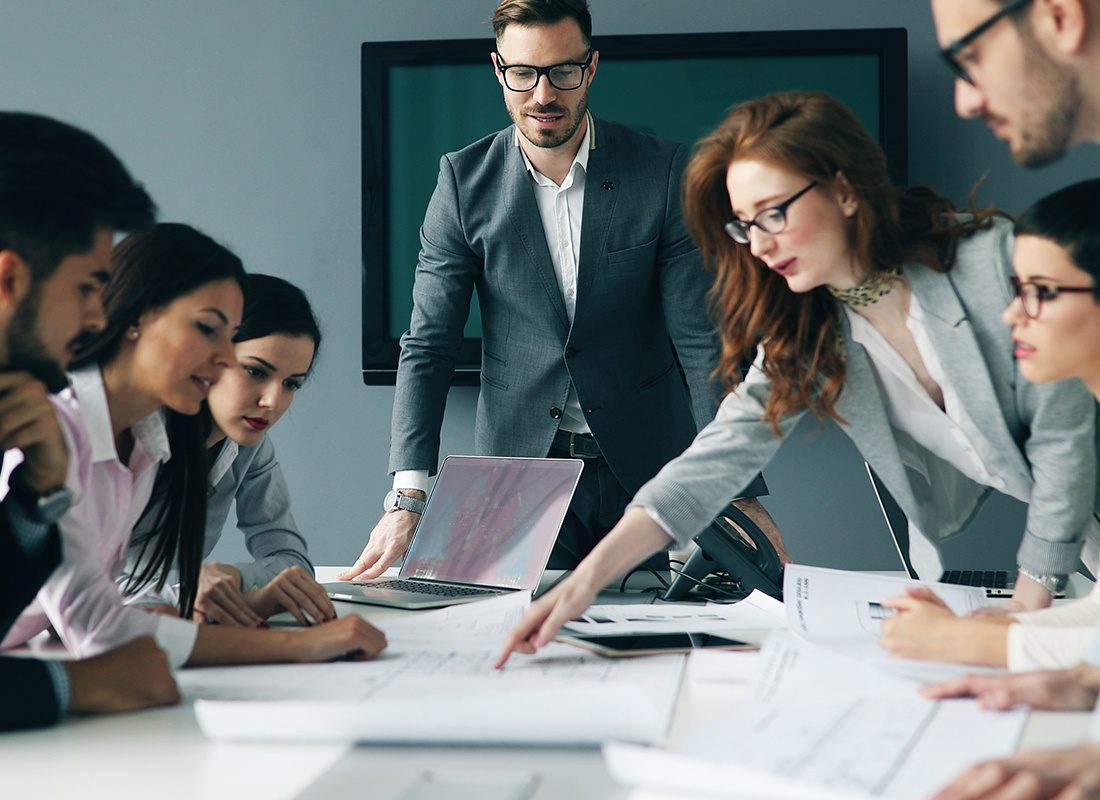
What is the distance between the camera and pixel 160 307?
1.43 meters

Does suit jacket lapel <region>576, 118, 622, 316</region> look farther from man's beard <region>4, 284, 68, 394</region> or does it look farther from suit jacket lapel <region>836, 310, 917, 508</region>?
man's beard <region>4, 284, 68, 394</region>

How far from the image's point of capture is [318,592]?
1486mm

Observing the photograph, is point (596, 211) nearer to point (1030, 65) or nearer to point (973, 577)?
point (973, 577)

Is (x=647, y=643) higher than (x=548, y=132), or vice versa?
(x=548, y=132)

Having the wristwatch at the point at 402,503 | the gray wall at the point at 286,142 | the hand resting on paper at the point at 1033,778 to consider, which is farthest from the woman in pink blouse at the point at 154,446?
the gray wall at the point at 286,142

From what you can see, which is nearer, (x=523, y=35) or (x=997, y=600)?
(x=997, y=600)

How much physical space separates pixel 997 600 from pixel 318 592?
92 centimetres

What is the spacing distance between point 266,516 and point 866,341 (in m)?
1.00

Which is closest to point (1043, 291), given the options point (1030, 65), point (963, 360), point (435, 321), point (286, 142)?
point (963, 360)

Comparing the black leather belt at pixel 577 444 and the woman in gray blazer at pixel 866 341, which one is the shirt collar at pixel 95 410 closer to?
the woman in gray blazer at pixel 866 341

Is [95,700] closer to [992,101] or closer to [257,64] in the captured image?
[992,101]

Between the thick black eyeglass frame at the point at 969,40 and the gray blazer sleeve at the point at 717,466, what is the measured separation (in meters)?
0.56

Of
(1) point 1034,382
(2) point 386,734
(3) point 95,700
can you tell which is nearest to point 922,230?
(1) point 1034,382

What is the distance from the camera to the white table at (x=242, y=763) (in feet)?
2.75
